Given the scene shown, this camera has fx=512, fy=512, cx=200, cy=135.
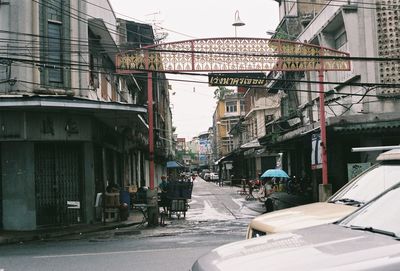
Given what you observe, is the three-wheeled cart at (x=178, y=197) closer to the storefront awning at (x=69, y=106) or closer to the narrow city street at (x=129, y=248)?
the narrow city street at (x=129, y=248)

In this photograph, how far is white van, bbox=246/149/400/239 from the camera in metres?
5.39

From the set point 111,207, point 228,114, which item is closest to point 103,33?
point 111,207

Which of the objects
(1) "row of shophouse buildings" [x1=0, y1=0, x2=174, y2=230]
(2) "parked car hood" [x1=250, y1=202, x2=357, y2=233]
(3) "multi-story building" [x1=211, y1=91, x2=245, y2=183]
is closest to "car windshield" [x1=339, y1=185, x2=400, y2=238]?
(2) "parked car hood" [x1=250, y1=202, x2=357, y2=233]

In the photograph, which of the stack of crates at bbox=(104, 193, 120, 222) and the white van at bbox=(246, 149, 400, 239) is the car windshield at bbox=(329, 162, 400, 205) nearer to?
the white van at bbox=(246, 149, 400, 239)

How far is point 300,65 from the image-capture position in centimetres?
1956

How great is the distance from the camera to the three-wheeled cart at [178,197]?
20.9 meters

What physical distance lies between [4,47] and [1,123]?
2.61 metres

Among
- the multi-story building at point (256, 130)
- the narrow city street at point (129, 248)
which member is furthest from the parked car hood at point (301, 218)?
the multi-story building at point (256, 130)

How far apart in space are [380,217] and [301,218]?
197 cm

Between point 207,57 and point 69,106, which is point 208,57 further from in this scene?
point 69,106

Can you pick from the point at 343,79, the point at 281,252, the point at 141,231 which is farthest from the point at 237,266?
the point at 343,79

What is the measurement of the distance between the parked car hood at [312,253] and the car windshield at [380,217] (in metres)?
0.12

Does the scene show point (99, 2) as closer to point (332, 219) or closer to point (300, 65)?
point (300, 65)

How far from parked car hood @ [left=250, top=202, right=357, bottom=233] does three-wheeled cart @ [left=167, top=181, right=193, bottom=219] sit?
1483cm
